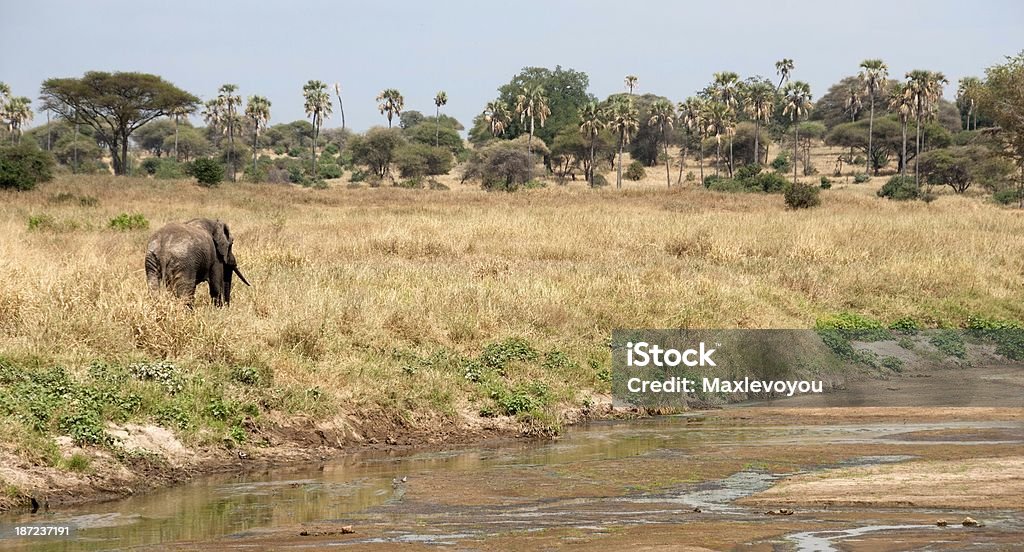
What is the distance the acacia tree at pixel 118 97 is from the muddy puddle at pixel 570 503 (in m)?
54.4

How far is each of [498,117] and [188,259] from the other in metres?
82.9

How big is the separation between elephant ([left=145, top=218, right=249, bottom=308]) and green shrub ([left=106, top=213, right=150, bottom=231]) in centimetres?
1379

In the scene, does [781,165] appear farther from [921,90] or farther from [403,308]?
[403,308]

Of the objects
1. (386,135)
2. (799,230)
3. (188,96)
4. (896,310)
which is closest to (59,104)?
(188,96)

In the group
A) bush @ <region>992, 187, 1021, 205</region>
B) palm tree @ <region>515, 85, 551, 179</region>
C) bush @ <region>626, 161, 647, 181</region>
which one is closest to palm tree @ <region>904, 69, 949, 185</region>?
bush @ <region>992, 187, 1021, 205</region>

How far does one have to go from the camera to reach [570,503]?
9.20 meters

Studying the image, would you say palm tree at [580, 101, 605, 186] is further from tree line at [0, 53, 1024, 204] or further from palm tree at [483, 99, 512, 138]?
palm tree at [483, 99, 512, 138]

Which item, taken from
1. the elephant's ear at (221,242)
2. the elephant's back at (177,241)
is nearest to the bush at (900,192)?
the elephant's ear at (221,242)

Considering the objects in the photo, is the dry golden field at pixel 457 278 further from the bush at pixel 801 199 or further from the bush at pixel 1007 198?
the bush at pixel 1007 198

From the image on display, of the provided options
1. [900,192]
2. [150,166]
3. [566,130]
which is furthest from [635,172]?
[150,166]

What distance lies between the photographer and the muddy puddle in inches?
303

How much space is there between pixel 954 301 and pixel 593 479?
1541cm

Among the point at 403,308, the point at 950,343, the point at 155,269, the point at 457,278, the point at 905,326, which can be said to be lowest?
the point at 950,343

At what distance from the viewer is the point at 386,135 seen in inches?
3290
